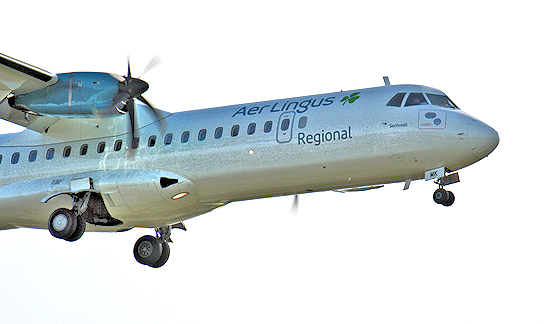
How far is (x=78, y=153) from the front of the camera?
20.0 meters

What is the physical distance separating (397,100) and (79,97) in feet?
22.7

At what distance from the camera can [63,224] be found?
19.0m

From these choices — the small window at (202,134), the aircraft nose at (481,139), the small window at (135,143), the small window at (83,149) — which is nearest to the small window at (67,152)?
the small window at (83,149)

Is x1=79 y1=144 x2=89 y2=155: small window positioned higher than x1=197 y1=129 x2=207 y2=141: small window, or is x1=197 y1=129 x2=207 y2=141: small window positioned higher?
x1=79 y1=144 x2=89 y2=155: small window

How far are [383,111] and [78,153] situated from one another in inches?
292

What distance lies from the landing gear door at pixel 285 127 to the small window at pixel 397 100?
2094 mm

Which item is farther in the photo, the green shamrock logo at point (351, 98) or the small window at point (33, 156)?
the small window at point (33, 156)

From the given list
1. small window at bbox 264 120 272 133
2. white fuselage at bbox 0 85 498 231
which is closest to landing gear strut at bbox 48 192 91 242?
white fuselage at bbox 0 85 498 231

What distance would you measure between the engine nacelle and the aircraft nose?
24.6 feet

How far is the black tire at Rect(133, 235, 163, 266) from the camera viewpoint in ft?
70.9

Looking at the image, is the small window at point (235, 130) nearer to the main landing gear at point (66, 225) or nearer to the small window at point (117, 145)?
the small window at point (117, 145)

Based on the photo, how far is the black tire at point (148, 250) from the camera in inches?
851

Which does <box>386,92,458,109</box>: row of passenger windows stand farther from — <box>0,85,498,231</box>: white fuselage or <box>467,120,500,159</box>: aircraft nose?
<box>467,120,500,159</box>: aircraft nose

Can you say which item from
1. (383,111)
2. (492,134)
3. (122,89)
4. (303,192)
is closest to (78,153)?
(122,89)
